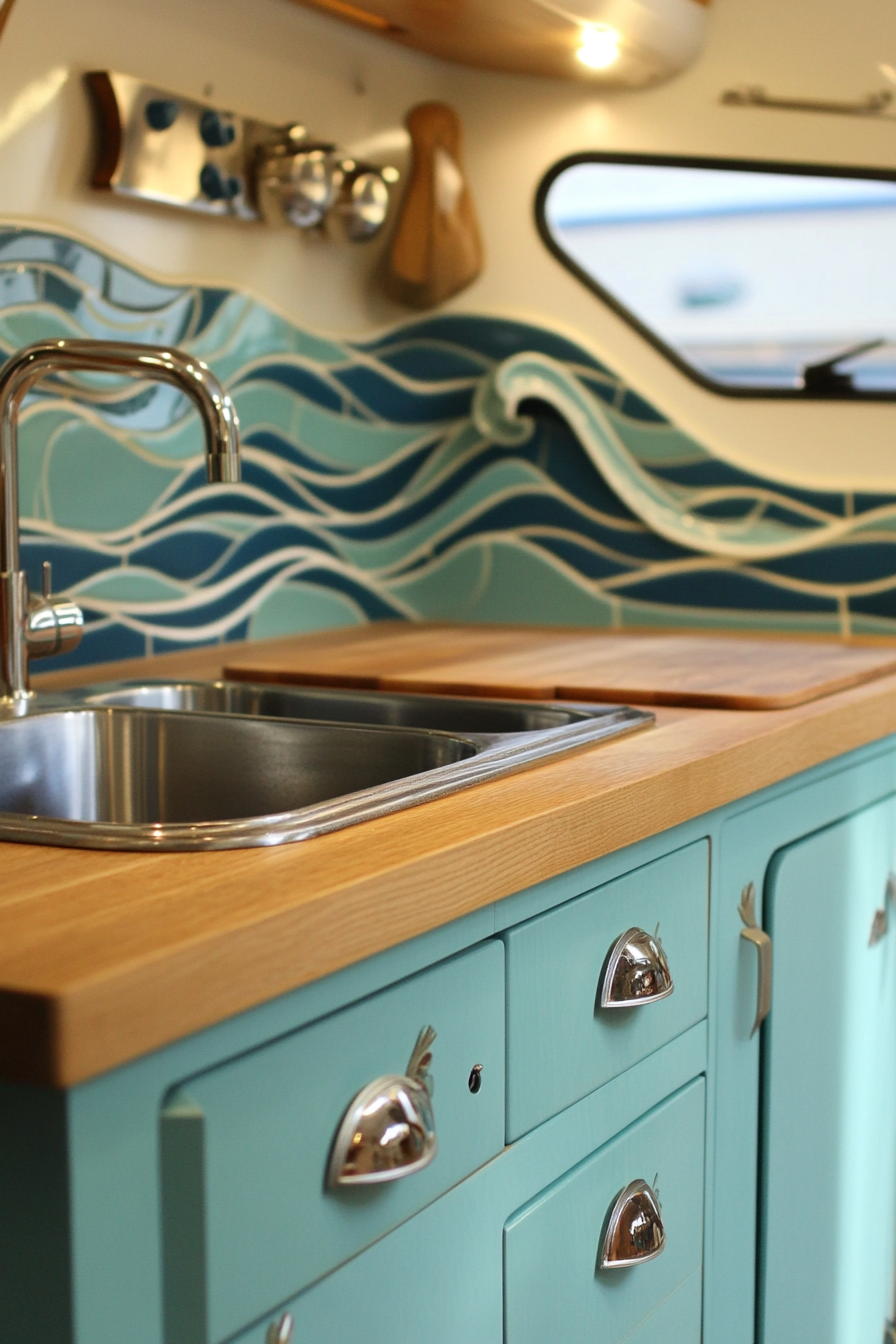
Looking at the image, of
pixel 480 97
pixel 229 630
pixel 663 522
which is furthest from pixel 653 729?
pixel 480 97

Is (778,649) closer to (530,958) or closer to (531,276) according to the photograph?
(531,276)

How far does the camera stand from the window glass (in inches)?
88.1

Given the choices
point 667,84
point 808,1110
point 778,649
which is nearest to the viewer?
point 808,1110

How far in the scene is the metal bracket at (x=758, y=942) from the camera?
1.39 m

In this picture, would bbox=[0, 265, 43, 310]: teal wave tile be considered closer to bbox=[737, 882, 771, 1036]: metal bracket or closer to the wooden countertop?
the wooden countertop

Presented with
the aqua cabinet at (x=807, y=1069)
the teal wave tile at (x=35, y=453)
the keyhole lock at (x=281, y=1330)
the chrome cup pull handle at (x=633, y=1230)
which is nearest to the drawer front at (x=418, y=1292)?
the keyhole lock at (x=281, y=1330)

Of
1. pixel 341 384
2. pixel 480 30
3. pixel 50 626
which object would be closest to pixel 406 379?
pixel 341 384

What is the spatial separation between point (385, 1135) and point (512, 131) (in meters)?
1.92

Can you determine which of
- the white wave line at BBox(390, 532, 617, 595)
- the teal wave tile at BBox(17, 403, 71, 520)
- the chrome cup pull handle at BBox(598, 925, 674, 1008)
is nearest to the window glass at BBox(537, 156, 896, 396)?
the white wave line at BBox(390, 532, 617, 595)

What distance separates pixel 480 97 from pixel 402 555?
29.4 inches

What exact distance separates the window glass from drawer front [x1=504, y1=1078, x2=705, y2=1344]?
1.31 metres

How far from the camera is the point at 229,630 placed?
203 centimetres

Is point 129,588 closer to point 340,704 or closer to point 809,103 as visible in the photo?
point 340,704

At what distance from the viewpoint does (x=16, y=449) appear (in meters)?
1.33
